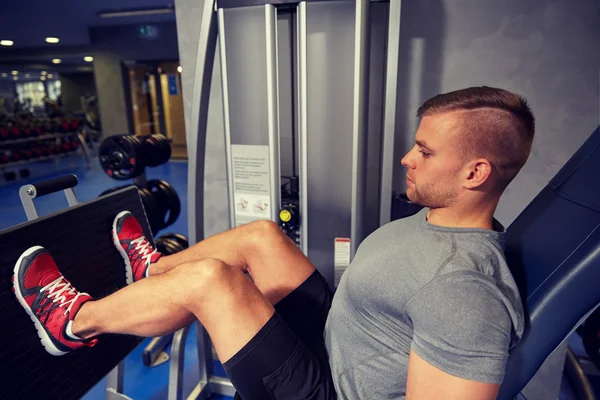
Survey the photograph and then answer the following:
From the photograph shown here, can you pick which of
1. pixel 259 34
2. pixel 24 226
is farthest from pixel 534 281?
pixel 24 226

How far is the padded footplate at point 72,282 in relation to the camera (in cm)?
95

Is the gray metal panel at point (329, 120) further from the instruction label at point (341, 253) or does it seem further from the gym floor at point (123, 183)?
the gym floor at point (123, 183)

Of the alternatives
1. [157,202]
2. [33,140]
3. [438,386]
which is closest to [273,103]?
[438,386]

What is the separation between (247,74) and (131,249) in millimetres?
706

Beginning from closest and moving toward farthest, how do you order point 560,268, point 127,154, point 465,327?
point 465,327 < point 560,268 < point 127,154

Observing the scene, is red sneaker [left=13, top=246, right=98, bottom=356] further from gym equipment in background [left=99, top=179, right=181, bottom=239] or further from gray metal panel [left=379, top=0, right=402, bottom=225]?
gym equipment in background [left=99, top=179, right=181, bottom=239]

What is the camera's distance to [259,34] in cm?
135

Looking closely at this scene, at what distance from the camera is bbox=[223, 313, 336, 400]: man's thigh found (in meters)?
0.94

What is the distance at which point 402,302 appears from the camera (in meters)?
0.83

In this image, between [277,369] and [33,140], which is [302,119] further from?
[33,140]

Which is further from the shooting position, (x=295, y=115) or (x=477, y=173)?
(x=295, y=115)

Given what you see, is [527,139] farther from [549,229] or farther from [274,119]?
[274,119]

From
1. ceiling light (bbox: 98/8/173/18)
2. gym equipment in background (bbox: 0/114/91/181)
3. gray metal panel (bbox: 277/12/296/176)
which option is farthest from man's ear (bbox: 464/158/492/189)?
gym equipment in background (bbox: 0/114/91/181)

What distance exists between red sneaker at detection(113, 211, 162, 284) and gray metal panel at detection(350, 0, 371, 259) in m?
0.68
